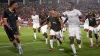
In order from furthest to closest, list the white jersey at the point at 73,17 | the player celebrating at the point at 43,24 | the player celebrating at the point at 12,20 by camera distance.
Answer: the player celebrating at the point at 43,24 < the white jersey at the point at 73,17 < the player celebrating at the point at 12,20

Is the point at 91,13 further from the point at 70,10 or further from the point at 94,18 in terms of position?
the point at 70,10

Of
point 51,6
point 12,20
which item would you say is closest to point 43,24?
point 12,20

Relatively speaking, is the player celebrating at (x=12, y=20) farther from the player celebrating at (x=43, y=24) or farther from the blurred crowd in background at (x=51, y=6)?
the blurred crowd in background at (x=51, y=6)

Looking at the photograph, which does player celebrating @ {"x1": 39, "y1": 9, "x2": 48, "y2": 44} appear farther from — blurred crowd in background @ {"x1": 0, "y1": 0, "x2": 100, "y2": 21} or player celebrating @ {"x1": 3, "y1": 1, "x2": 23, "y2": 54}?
blurred crowd in background @ {"x1": 0, "y1": 0, "x2": 100, "y2": 21}

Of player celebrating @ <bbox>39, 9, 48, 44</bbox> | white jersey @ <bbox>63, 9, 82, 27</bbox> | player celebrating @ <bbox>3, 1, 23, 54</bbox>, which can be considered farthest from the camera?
player celebrating @ <bbox>39, 9, 48, 44</bbox>

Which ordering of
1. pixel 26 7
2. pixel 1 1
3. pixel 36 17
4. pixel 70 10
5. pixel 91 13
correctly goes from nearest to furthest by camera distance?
pixel 70 10, pixel 91 13, pixel 36 17, pixel 26 7, pixel 1 1

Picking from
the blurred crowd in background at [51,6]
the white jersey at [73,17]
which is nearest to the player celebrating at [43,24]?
the white jersey at [73,17]

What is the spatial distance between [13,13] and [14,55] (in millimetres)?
2090

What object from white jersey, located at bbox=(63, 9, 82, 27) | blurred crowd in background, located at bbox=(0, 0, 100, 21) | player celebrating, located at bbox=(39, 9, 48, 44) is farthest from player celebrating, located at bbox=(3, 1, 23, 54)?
blurred crowd in background, located at bbox=(0, 0, 100, 21)

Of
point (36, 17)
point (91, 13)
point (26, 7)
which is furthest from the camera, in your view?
point (26, 7)

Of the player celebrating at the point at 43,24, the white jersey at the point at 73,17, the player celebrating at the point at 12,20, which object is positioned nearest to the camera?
the player celebrating at the point at 12,20

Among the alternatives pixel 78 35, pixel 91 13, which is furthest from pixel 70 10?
pixel 91 13

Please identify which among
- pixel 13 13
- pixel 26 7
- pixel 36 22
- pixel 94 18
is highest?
pixel 13 13

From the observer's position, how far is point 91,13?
17344 mm
